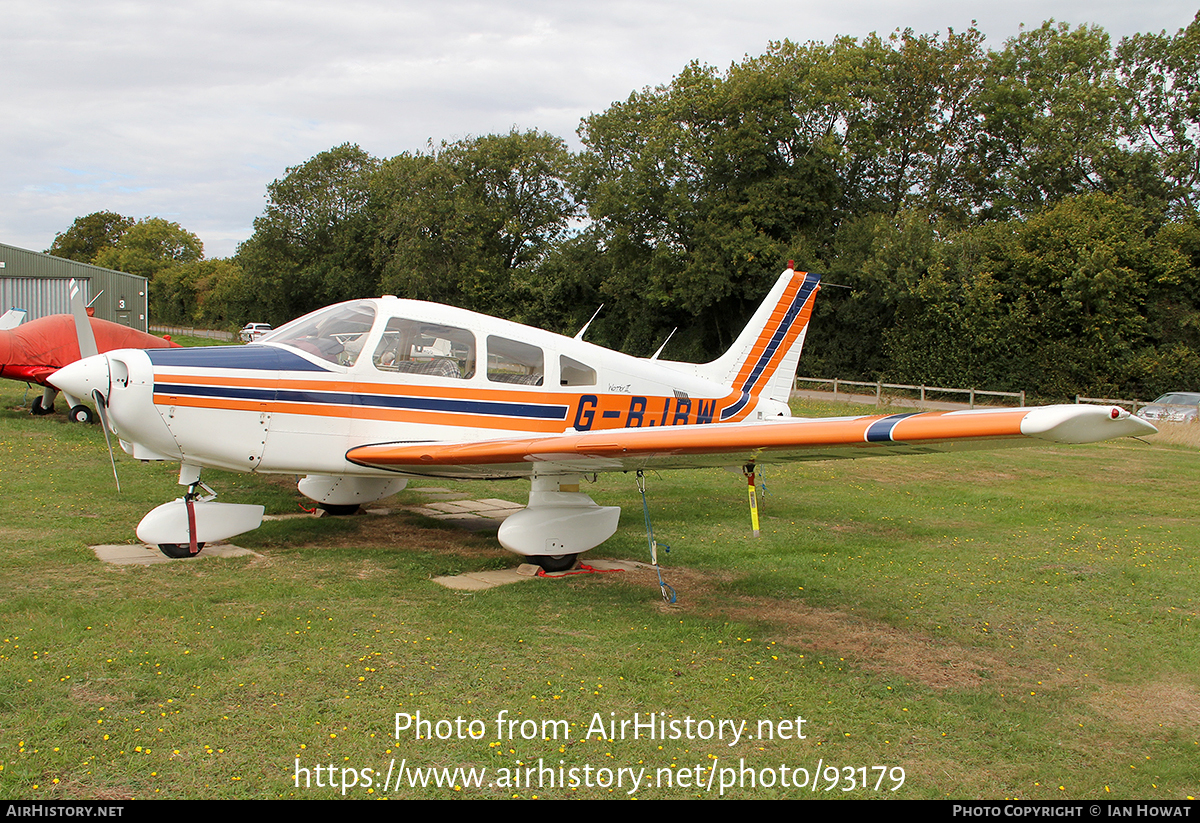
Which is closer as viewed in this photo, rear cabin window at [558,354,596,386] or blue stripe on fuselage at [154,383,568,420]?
blue stripe on fuselage at [154,383,568,420]

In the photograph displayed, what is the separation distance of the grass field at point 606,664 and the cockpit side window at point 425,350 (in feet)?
5.64

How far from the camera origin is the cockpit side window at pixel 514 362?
7465 mm

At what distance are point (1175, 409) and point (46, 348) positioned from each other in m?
27.2

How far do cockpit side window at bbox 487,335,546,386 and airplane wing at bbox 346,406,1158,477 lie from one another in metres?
0.77

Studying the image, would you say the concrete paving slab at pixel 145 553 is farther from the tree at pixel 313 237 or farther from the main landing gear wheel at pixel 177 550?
the tree at pixel 313 237

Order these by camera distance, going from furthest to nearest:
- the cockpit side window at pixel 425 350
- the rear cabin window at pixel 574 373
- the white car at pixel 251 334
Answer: the white car at pixel 251 334, the rear cabin window at pixel 574 373, the cockpit side window at pixel 425 350

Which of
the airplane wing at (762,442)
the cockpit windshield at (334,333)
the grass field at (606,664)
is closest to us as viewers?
the grass field at (606,664)

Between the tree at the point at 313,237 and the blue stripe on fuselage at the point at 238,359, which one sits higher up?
the tree at the point at 313,237

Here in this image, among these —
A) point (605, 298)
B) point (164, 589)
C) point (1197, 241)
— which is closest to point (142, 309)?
point (605, 298)

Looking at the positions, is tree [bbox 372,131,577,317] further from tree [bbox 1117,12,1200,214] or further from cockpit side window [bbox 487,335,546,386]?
cockpit side window [bbox 487,335,546,386]

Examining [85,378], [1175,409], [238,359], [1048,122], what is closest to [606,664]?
[238,359]

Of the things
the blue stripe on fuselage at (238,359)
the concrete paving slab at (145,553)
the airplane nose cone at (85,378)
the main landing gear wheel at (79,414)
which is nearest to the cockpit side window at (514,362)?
the blue stripe on fuselage at (238,359)

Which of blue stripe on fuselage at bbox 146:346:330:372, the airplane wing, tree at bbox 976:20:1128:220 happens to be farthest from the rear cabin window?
tree at bbox 976:20:1128:220

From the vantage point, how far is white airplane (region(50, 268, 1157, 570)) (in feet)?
20.1
